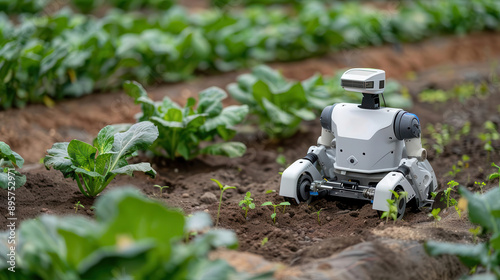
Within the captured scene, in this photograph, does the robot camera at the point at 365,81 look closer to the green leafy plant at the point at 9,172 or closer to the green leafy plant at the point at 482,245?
the green leafy plant at the point at 482,245

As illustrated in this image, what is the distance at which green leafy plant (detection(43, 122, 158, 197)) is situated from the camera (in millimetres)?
4254

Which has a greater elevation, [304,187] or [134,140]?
[134,140]

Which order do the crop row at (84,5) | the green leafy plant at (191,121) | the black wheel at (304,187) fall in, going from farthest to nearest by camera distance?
the crop row at (84,5), the green leafy plant at (191,121), the black wheel at (304,187)

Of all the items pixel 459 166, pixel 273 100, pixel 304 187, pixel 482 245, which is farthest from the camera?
pixel 273 100

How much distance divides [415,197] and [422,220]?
0.73ft

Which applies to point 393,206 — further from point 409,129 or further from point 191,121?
point 191,121

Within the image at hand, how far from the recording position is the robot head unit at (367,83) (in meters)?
4.38

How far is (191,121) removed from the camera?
5414mm

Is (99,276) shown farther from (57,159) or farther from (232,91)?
(232,91)

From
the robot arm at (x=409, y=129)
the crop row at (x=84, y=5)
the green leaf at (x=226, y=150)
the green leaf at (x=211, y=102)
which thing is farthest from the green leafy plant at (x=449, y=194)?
the crop row at (x=84, y=5)

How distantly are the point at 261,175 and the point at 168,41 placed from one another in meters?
3.44

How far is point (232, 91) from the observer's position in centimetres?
657

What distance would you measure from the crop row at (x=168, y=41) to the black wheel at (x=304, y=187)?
3.18 metres

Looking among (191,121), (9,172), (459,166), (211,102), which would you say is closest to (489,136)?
(459,166)
